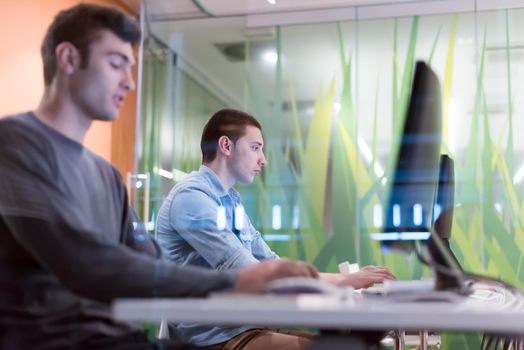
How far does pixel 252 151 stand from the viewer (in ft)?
7.00

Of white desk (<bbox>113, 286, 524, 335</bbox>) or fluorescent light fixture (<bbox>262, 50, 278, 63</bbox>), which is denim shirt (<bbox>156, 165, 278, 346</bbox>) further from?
fluorescent light fixture (<bbox>262, 50, 278, 63</bbox>)

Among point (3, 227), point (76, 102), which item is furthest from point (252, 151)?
point (3, 227)

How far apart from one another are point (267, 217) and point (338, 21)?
1329 mm

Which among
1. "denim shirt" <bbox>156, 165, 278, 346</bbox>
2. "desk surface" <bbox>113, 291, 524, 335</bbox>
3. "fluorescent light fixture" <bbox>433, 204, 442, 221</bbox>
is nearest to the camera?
"desk surface" <bbox>113, 291, 524, 335</bbox>

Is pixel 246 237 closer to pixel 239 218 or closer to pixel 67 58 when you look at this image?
pixel 239 218

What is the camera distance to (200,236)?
1799mm

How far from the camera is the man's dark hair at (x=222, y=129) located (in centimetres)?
210

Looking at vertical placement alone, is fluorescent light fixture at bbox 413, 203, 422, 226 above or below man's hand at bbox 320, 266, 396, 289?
above

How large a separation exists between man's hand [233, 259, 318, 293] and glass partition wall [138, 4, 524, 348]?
264cm

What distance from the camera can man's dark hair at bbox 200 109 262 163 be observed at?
2098 millimetres

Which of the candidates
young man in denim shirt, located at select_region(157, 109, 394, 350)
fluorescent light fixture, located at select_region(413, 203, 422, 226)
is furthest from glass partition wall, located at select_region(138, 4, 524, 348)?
fluorescent light fixture, located at select_region(413, 203, 422, 226)

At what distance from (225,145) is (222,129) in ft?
0.28

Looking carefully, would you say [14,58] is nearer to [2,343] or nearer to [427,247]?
[2,343]

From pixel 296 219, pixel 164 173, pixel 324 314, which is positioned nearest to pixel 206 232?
pixel 324 314
